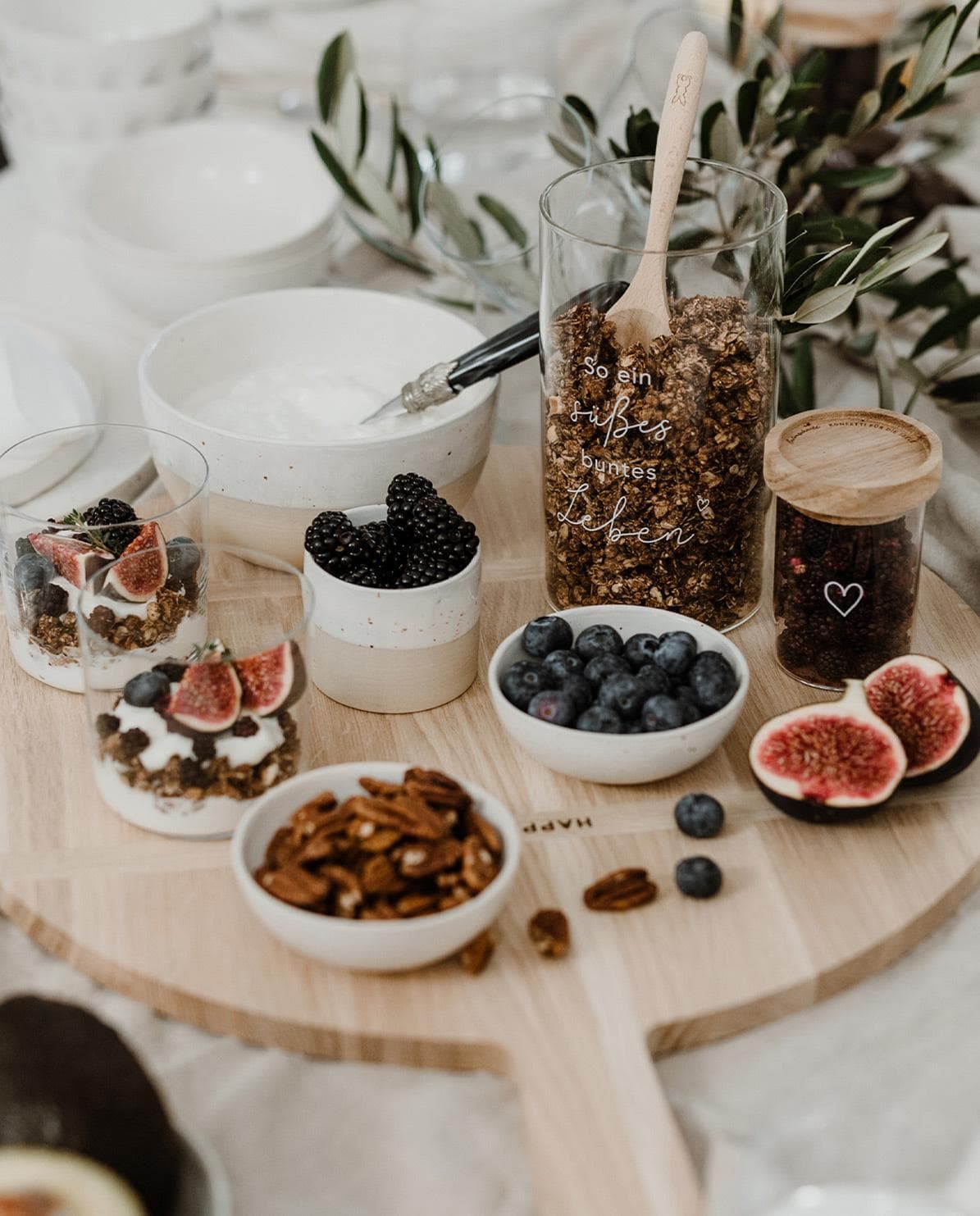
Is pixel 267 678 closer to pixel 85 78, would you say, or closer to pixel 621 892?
pixel 621 892

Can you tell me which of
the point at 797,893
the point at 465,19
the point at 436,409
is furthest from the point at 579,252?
the point at 465,19

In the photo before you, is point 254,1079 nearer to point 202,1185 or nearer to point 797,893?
point 202,1185

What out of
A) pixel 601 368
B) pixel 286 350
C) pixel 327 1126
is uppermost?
pixel 601 368

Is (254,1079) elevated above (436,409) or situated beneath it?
situated beneath

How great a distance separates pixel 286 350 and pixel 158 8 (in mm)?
888

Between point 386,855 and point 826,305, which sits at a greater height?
point 826,305

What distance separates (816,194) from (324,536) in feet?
3.24

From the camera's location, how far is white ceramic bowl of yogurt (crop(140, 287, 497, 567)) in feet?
4.53

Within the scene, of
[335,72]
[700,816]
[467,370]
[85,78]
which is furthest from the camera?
[85,78]

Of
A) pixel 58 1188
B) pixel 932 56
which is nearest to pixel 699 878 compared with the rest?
pixel 58 1188

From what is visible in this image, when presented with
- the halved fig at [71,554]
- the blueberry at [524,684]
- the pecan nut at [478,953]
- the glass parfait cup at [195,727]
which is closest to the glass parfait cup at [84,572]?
the halved fig at [71,554]

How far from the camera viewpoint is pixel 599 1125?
3.03 feet

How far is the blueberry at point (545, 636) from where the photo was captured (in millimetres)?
1234

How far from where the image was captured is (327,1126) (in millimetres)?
963
